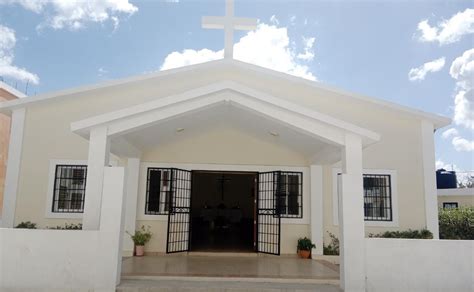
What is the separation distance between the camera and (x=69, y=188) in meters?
9.48

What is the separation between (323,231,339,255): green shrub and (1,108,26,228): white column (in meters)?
7.43

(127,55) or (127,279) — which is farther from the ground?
(127,55)

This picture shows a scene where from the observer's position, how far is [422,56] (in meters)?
13.5

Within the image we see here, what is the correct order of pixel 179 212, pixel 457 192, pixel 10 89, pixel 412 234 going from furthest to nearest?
pixel 457 192
pixel 10 89
pixel 179 212
pixel 412 234

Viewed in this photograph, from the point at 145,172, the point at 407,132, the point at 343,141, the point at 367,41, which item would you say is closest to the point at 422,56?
the point at 367,41

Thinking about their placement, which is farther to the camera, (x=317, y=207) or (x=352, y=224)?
(x=317, y=207)

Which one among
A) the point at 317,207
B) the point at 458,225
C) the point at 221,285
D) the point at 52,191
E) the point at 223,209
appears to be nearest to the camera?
the point at 221,285

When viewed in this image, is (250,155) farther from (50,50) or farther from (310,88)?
(50,50)

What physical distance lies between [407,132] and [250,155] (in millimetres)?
3926

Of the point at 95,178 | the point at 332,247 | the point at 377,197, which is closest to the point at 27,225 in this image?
the point at 95,178

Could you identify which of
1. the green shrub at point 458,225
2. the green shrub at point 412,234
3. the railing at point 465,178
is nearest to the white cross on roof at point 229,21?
the green shrub at point 412,234

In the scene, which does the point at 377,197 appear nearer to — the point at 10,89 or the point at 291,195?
the point at 291,195

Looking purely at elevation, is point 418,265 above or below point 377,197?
below

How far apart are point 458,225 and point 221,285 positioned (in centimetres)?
954
